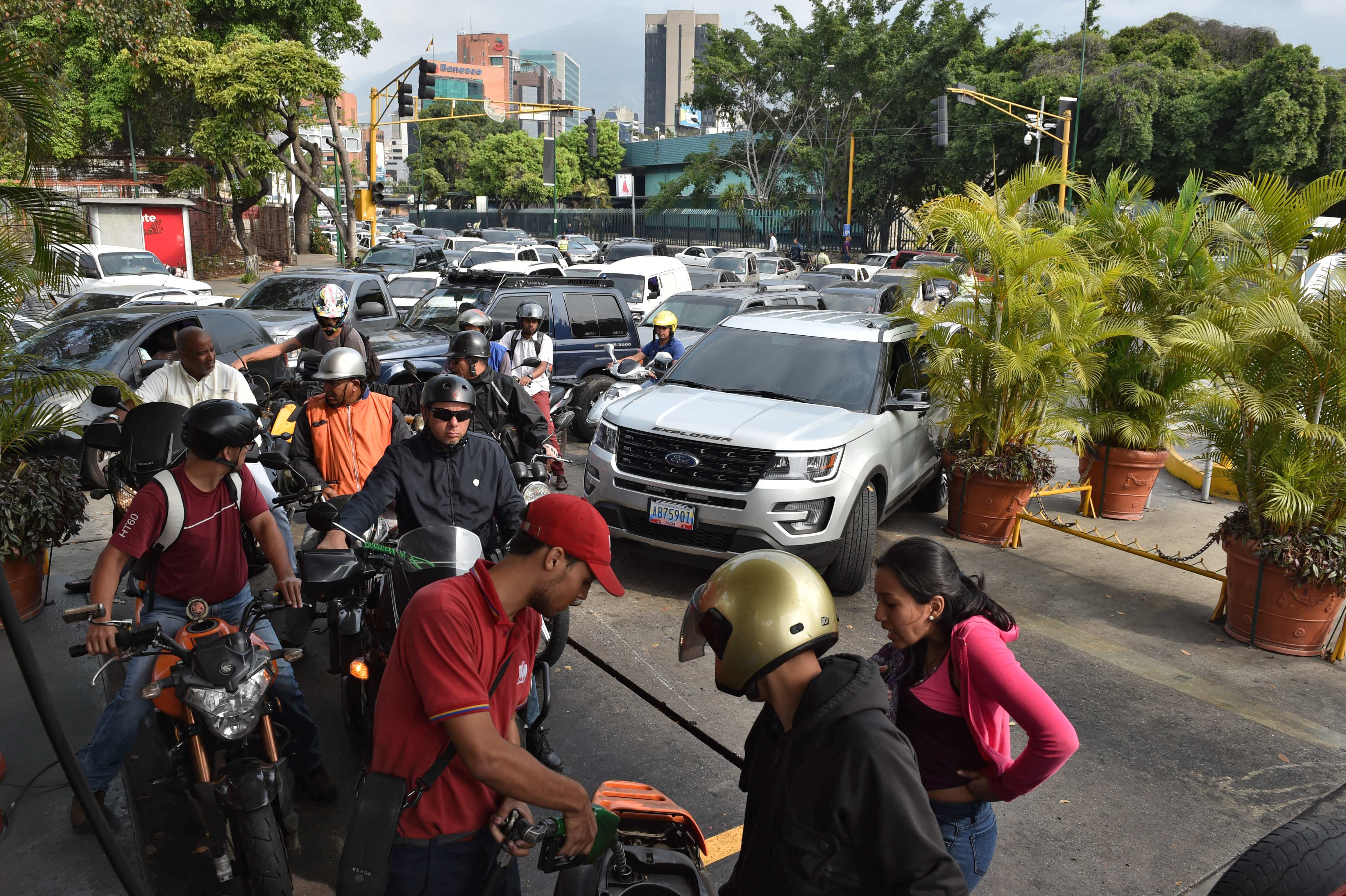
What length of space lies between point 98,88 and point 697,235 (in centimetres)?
3483

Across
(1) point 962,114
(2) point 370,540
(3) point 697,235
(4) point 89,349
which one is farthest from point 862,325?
(3) point 697,235

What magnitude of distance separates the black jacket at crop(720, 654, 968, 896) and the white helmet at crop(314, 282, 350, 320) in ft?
21.3

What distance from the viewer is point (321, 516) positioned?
389 cm

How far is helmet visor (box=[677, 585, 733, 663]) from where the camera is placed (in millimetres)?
2014

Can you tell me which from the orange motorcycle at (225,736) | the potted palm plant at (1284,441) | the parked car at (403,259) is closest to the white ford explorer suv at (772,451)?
the potted palm plant at (1284,441)

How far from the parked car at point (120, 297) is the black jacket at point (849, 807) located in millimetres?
12748

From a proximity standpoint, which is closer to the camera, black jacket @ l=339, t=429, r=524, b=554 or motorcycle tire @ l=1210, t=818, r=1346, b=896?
motorcycle tire @ l=1210, t=818, r=1346, b=896

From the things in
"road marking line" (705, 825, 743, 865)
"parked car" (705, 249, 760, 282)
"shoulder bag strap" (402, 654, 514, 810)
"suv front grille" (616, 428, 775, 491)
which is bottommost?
"road marking line" (705, 825, 743, 865)

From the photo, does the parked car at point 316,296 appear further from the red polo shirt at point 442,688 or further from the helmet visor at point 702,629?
the helmet visor at point 702,629

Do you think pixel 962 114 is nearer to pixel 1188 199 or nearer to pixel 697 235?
pixel 697 235

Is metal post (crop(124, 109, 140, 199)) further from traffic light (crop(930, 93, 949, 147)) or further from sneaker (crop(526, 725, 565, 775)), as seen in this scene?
sneaker (crop(526, 725, 565, 775))

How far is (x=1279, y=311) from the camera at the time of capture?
6098mm

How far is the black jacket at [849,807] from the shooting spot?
1785 millimetres

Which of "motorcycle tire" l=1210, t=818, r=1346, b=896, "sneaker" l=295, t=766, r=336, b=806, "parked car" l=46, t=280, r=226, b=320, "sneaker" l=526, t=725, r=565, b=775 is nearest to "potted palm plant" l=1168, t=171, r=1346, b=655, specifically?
"motorcycle tire" l=1210, t=818, r=1346, b=896
